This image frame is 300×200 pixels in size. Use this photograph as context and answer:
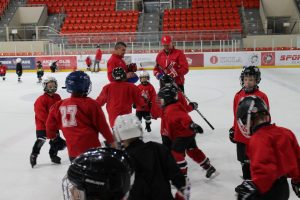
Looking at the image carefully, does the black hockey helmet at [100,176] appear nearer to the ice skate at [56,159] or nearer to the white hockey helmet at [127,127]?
the white hockey helmet at [127,127]

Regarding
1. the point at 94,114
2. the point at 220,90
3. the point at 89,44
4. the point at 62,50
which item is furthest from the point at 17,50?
the point at 94,114

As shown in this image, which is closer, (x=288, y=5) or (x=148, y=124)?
(x=148, y=124)

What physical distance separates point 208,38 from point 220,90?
8146 mm

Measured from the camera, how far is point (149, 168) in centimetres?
201

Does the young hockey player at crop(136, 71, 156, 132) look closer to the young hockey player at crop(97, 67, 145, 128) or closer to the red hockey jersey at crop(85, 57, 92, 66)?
the young hockey player at crop(97, 67, 145, 128)

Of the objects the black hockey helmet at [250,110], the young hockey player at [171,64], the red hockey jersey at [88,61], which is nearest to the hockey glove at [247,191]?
the black hockey helmet at [250,110]

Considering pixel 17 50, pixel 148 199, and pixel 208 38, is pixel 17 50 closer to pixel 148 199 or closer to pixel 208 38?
pixel 208 38

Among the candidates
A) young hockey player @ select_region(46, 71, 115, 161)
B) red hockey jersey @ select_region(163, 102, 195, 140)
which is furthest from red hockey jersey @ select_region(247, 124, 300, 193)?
young hockey player @ select_region(46, 71, 115, 161)

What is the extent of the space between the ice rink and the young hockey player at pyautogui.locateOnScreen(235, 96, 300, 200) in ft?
4.44

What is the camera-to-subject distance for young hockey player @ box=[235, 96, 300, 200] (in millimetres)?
2010

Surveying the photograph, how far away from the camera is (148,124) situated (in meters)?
6.11

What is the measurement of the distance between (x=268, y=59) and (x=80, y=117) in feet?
51.6

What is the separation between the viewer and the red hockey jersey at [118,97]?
13.7 ft

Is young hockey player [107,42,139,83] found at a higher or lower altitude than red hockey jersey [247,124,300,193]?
higher
